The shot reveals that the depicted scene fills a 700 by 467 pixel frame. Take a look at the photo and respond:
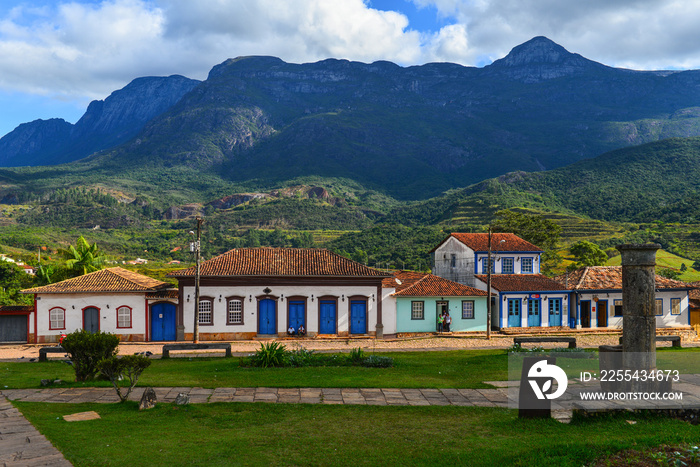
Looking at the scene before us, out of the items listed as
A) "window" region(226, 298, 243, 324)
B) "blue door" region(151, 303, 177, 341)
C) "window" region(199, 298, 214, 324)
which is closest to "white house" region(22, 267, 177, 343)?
"blue door" region(151, 303, 177, 341)

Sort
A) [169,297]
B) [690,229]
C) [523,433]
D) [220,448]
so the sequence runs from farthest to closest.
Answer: [690,229], [169,297], [523,433], [220,448]

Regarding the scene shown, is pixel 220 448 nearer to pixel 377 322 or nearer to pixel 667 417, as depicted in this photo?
pixel 667 417

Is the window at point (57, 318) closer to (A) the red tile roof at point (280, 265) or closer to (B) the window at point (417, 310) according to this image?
(A) the red tile roof at point (280, 265)

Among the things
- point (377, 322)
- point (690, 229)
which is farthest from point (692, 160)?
point (377, 322)

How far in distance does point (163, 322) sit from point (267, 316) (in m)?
5.84

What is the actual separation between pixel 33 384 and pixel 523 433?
13.4 metres

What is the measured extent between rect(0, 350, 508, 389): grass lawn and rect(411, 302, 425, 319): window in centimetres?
1212

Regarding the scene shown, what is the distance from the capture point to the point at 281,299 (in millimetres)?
31203

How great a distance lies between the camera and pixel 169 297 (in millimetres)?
30531

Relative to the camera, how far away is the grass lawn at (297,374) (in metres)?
15.1

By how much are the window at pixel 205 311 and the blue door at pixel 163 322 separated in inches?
64.1

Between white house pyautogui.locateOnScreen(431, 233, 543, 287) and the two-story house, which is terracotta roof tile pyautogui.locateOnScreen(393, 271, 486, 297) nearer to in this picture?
the two-story house

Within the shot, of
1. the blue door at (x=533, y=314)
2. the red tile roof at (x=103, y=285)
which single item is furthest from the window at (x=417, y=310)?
the red tile roof at (x=103, y=285)

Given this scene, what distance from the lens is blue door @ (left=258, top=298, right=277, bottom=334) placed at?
3108 centimetres
